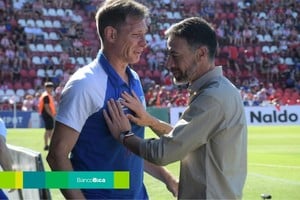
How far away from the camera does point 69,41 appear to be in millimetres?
40625

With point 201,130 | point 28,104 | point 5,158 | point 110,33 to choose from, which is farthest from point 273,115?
point 201,130

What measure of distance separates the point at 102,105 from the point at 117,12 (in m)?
0.56

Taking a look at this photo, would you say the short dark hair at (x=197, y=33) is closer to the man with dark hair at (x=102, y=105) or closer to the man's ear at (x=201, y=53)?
the man's ear at (x=201, y=53)

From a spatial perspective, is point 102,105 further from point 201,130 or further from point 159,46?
point 159,46

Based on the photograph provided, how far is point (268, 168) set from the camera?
567 inches

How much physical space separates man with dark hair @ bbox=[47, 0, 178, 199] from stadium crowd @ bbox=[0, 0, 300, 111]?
2854cm

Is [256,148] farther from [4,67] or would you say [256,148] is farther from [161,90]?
[4,67]

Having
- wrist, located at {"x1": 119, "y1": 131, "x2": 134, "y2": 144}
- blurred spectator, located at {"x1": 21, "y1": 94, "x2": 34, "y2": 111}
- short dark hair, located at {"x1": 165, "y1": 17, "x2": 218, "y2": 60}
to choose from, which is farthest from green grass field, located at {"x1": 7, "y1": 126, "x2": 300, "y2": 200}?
blurred spectator, located at {"x1": 21, "y1": 94, "x2": 34, "y2": 111}

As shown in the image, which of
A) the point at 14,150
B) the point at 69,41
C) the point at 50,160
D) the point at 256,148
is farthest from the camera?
the point at 69,41

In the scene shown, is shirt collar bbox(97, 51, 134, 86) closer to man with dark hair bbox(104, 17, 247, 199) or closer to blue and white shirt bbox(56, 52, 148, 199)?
blue and white shirt bbox(56, 52, 148, 199)

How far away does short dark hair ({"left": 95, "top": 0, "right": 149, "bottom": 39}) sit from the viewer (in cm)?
400

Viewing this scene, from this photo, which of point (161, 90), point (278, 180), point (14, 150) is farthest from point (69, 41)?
point (14, 150)

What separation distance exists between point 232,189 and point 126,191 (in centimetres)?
71

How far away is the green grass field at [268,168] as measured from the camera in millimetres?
10656
